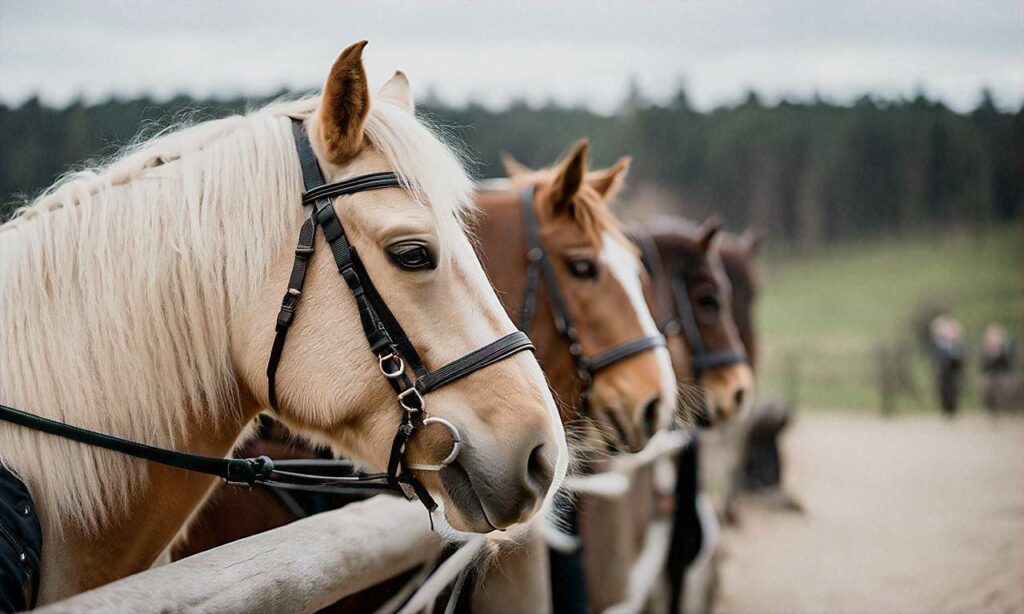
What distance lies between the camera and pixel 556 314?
11.1 feet

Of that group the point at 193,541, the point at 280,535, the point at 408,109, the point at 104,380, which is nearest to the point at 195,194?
the point at 104,380

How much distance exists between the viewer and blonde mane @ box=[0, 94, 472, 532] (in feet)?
5.29

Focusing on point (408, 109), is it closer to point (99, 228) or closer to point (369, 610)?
point (99, 228)

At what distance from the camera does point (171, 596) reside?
1.26 m

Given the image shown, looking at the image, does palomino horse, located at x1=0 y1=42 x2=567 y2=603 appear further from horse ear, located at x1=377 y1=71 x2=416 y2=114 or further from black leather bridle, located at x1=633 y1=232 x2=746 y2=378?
black leather bridle, located at x1=633 y1=232 x2=746 y2=378

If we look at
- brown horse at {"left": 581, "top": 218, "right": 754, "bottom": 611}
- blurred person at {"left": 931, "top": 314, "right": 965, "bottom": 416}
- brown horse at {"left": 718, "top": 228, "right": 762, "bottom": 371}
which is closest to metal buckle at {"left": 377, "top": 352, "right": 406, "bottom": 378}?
brown horse at {"left": 581, "top": 218, "right": 754, "bottom": 611}

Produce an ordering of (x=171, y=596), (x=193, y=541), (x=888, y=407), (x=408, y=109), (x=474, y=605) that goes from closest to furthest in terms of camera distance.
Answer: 1. (x=171, y=596)
2. (x=408, y=109)
3. (x=193, y=541)
4. (x=474, y=605)
5. (x=888, y=407)

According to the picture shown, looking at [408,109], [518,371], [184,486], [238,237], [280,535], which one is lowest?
[280,535]

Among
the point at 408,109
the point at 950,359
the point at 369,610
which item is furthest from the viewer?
the point at 950,359

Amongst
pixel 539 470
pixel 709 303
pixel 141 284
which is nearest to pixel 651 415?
pixel 539 470

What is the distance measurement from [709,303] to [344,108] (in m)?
4.31

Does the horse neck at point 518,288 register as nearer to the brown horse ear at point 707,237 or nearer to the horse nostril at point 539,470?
the horse nostril at point 539,470

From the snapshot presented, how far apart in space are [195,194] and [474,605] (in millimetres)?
1829

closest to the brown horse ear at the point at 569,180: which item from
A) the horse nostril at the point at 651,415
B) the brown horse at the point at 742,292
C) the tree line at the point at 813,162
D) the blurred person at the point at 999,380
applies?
the horse nostril at the point at 651,415
